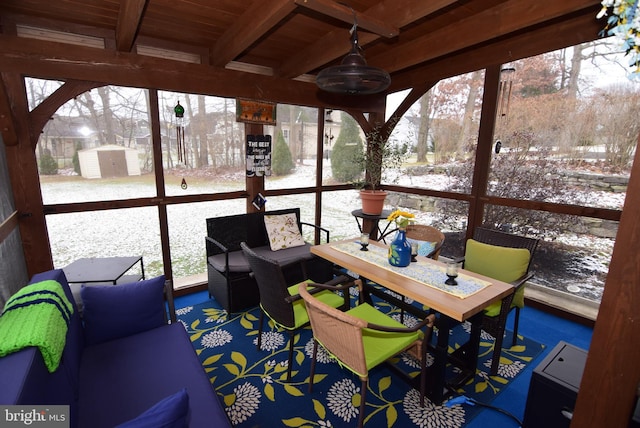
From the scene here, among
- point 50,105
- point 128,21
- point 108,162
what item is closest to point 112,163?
point 108,162

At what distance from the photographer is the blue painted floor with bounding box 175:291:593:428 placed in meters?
1.92

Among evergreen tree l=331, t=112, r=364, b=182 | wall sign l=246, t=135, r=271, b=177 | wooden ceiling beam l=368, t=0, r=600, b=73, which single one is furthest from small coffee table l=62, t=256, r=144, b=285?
wooden ceiling beam l=368, t=0, r=600, b=73

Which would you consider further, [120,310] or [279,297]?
[279,297]

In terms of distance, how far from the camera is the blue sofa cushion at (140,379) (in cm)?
137

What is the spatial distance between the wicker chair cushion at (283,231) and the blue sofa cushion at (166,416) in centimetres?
250

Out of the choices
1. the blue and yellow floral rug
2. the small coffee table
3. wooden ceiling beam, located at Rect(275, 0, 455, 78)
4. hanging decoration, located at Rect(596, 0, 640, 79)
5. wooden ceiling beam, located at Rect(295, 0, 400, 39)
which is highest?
wooden ceiling beam, located at Rect(275, 0, 455, 78)

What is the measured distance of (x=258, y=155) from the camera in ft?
12.0

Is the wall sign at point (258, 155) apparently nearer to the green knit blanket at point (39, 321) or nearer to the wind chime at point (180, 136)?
the wind chime at point (180, 136)

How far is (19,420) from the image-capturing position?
0.95 meters

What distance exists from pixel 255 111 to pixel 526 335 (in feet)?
11.7

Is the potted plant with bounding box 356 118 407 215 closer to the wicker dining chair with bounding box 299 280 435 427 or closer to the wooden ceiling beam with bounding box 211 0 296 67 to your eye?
the wicker dining chair with bounding box 299 280 435 427

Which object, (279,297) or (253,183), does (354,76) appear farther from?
(253,183)

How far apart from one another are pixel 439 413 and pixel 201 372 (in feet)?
4.93

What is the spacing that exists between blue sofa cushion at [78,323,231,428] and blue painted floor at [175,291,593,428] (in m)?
1.45
